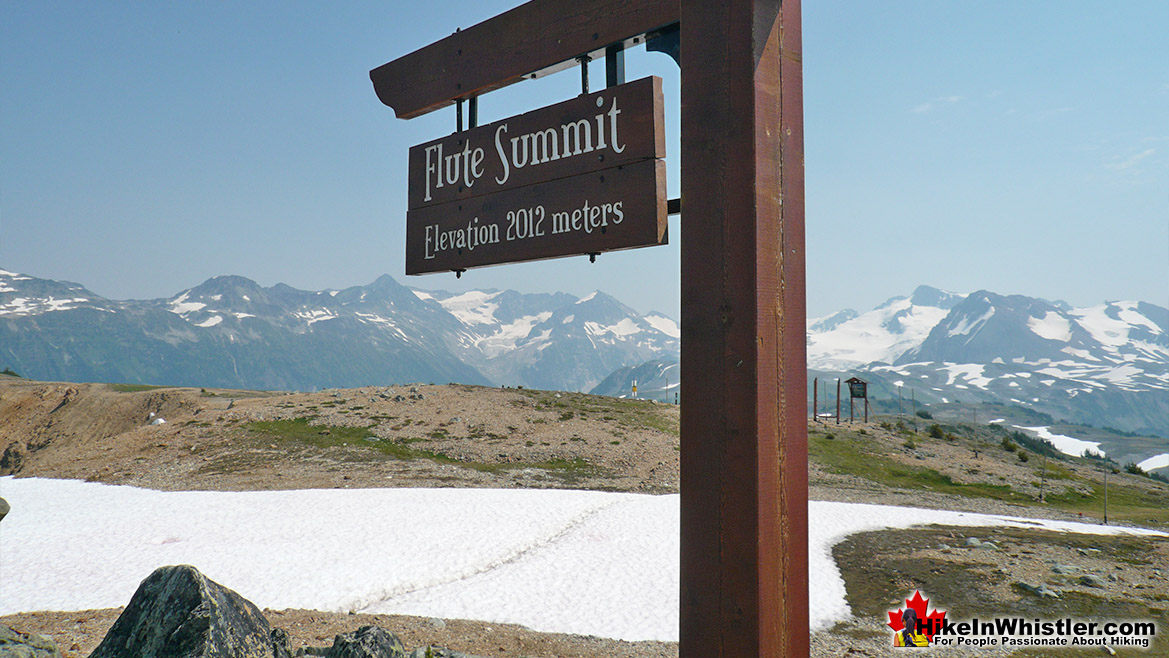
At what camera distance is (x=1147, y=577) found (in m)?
12.1

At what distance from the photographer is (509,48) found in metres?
4.64

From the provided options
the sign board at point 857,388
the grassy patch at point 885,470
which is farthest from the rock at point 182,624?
the sign board at point 857,388

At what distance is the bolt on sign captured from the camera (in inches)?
150

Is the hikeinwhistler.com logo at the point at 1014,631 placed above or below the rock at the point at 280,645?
below

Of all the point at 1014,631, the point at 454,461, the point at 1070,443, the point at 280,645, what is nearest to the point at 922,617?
the point at 1014,631

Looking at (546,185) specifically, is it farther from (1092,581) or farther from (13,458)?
(13,458)

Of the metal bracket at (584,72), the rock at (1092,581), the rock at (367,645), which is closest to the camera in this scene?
the metal bracket at (584,72)

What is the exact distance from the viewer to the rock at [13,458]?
32.6m

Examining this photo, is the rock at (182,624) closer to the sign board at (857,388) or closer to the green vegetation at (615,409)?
the green vegetation at (615,409)

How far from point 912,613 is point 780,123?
9891 millimetres

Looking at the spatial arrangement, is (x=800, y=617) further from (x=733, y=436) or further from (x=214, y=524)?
(x=214, y=524)

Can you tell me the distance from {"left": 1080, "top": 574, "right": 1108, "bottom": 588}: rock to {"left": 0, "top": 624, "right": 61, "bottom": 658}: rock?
15.3m

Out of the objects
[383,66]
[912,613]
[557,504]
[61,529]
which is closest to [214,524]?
[61,529]

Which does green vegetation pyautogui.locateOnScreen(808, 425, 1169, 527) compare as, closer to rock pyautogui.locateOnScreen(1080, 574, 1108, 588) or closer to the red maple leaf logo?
rock pyautogui.locateOnScreen(1080, 574, 1108, 588)
